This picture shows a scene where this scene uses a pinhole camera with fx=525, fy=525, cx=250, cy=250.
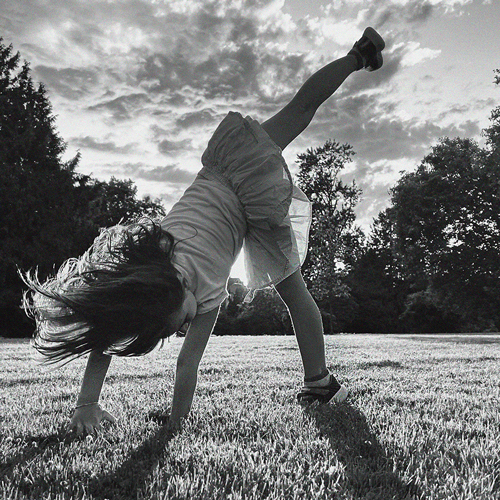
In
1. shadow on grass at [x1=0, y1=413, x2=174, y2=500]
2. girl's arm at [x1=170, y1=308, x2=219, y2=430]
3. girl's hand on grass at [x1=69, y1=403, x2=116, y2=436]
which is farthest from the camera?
girl's arm at [x1=170, y1=308, x2=219, y2=430]

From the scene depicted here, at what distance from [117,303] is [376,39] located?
291 centimetres

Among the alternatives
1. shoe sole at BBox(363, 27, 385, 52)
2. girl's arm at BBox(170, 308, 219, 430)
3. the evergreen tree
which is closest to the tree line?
the evergreen tree

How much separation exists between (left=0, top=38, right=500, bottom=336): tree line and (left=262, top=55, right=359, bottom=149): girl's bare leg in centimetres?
2209

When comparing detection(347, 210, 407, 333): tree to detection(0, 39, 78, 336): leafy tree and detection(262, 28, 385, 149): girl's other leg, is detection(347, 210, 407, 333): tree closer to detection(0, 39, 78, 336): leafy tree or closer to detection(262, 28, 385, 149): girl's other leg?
detection(0, 39, 78, 336): leafy tree

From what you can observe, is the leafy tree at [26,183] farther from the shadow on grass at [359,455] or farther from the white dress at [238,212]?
the shadow on grass at [359,455]

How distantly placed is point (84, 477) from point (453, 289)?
30.7 metres

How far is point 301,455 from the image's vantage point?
2.04 meters

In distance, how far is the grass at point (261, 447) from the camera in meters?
1.70

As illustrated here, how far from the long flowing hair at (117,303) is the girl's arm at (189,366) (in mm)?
336

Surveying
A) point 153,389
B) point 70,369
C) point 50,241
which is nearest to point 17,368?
point 70,369

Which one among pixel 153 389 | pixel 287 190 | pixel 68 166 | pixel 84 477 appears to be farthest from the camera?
pixel 68 166

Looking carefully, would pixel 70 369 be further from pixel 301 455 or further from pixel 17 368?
pixel 301 455

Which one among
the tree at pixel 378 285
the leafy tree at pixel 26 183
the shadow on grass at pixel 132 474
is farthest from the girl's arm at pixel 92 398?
the tree at pixel 378 285

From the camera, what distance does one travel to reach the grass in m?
1.70
